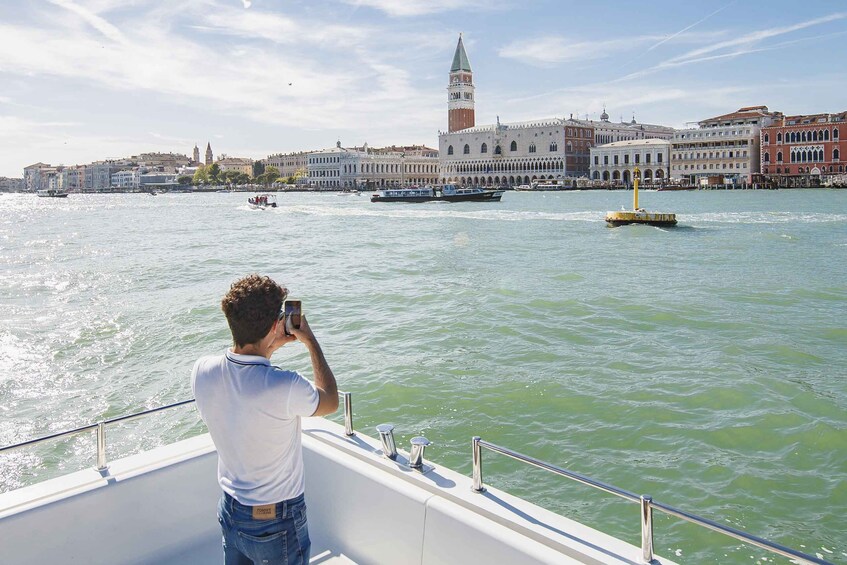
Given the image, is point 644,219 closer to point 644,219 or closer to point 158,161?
point 644,219

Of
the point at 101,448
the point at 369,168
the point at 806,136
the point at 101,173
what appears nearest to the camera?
the point at 101,448

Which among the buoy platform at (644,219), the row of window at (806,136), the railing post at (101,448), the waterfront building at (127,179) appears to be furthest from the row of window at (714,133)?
the waterfront building at (127,179)

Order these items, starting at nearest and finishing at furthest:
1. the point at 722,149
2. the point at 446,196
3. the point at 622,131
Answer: the point at 446,196 → the point at 722,149 → the point at 622,131

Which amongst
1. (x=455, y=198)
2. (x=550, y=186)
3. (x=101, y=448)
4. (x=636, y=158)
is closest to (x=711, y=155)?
(x=636, y=158)

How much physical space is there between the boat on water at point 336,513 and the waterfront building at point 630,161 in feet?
258

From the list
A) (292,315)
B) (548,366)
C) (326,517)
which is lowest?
(548,366)

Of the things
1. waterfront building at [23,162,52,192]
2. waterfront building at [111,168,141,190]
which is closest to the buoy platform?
waterfront building at [111,168,141,190]

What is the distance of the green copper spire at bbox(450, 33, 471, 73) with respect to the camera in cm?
9488

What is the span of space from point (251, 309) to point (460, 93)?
97.7 metres

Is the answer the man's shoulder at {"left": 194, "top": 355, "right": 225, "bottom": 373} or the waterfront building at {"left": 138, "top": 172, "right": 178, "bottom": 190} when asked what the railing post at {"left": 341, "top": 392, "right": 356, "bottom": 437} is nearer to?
the man's shoulder at {"left": 194, "top": 355, "right": 225, "bottom": 373}

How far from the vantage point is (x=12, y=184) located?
604 ft

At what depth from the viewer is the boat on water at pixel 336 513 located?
6.48 feet

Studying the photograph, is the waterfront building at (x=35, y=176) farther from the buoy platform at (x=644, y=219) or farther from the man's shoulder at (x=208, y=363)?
the man's shoulder at (x=208, y=363)

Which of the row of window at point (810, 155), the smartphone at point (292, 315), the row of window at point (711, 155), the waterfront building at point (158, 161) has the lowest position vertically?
the smartphone at point (292, 315)
